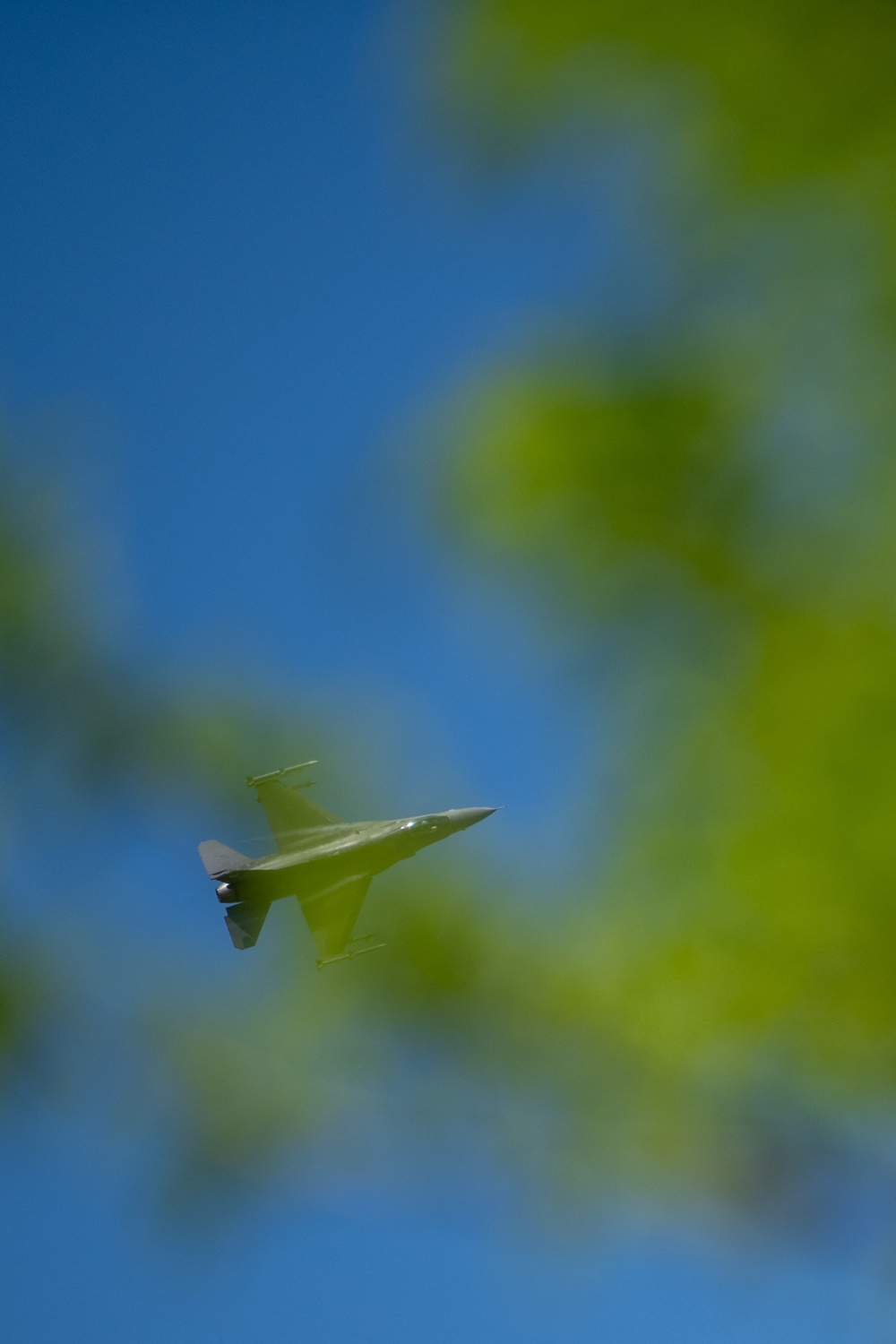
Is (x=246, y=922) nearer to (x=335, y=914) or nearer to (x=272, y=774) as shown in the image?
(x=335, y=914)

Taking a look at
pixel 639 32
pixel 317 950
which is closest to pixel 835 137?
pixel 639 32

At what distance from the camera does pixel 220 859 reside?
614 centimetres

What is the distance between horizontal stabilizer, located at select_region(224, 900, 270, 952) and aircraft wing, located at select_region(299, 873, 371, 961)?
1024 mm

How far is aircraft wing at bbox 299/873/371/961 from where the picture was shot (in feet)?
11.7

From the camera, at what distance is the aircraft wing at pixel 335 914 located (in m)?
3.57

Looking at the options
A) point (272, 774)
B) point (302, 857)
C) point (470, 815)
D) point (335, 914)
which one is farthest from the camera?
point (470, 815)

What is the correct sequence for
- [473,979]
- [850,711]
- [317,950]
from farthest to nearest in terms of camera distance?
[317,950] → [473,979] → [850,711]

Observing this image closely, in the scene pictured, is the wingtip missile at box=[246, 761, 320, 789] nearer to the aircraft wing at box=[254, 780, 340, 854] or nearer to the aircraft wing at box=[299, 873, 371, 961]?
the aircraft wing at box=[299, 873, 371, 961]

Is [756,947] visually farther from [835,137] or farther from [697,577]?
[835,137]

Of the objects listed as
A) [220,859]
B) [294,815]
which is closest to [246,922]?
[220,859]

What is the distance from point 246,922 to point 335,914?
218cm

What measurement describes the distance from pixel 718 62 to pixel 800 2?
0.72 ft

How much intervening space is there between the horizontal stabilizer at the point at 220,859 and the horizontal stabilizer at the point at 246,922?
0.64ft

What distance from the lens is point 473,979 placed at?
3.14 meters
